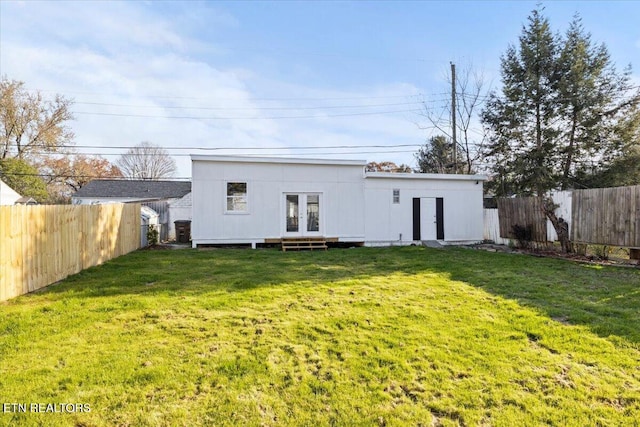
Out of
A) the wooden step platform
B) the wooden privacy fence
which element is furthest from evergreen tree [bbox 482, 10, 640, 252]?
the wooden privacy fence

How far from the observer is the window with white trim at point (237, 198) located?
11438mm

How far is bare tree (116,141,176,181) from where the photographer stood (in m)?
37.4

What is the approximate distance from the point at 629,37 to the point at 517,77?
4.35m

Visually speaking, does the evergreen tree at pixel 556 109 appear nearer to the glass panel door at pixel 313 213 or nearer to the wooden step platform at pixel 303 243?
the glass panel door at pixel 313 213

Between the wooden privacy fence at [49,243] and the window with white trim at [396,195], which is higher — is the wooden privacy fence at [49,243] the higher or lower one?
the lower one

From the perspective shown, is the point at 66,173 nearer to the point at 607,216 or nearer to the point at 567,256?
the point at 567,256

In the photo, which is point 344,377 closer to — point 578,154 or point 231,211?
point 231,211

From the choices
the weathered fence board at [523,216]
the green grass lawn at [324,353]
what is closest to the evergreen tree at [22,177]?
the green grass lawn at [324,353]

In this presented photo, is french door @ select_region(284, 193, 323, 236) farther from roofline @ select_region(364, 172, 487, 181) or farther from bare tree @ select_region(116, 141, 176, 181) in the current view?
bare tree @ select_region(116, 141, 176, 181)

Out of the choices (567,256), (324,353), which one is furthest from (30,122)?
(567,256)

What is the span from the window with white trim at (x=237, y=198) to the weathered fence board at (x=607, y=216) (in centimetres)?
1064

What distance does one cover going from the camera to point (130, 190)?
85.0ft

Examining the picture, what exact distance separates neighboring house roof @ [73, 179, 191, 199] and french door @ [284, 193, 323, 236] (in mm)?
17891

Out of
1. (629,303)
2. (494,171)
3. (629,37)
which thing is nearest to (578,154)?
(494,171)
